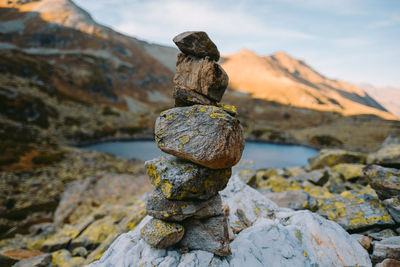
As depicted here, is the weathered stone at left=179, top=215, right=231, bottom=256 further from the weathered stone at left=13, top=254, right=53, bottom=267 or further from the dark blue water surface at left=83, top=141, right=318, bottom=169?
the dark blue water surface at left=83, top=141, right=318, bottom=169

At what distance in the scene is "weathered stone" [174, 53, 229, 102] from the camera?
802 centimetres

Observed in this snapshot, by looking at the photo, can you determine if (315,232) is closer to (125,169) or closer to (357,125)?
(125,169)

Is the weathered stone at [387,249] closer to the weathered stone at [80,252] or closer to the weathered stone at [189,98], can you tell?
the weathered stone at [189,98]

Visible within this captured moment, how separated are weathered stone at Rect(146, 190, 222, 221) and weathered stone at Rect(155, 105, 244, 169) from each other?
182 centimetres

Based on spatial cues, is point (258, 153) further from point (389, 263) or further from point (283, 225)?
point (389, 263)

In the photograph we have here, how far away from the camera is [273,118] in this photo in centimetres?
14238

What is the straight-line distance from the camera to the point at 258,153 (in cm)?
8038

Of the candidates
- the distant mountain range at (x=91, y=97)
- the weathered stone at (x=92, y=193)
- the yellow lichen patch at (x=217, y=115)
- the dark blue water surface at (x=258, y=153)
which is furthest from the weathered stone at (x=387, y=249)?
the distant mountain range at (x=91, y=97)

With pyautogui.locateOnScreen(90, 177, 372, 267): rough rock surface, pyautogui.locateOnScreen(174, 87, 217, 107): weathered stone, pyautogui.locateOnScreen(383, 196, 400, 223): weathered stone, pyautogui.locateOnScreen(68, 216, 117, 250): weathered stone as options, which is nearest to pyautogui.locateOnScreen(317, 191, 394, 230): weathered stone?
pyautogui.locateOnScreen(383, 196, 400, 223): weathered stone

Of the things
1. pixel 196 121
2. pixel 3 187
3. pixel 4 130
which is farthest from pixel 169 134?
pixel 4 130

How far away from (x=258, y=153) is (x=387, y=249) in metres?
75.2

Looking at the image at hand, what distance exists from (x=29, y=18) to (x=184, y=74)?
249m

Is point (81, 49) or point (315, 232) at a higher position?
point (81, 49)

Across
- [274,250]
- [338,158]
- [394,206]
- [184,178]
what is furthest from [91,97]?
[394,206]
